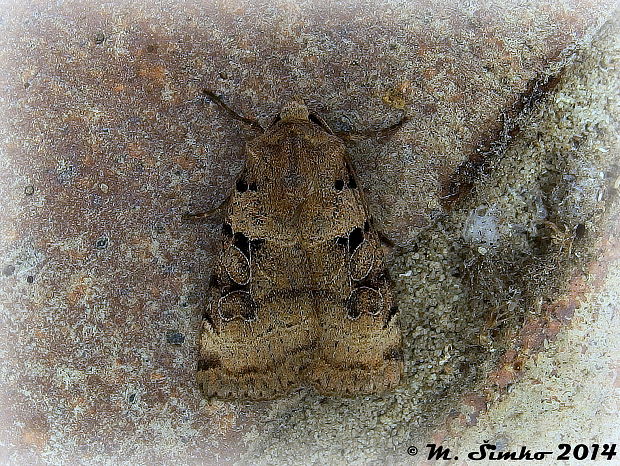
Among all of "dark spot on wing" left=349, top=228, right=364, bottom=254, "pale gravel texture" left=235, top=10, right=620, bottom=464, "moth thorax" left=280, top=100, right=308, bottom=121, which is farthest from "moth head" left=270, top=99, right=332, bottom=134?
"pale gravel texture" left=235, top=10, right=620, bottom=464

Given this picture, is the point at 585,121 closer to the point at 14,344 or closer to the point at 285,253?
the point at 285,253

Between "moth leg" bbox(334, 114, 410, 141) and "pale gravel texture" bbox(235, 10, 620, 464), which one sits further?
"moth leg" bbox(334, 114, 410, 141)

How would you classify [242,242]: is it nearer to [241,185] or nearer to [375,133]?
[241,185]

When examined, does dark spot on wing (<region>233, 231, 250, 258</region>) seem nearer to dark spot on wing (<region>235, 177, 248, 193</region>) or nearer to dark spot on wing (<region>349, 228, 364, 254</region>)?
dark spot on wing (<region>235, 177, 248, 193</region>)

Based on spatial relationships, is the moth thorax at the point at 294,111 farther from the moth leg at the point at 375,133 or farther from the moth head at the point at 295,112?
the moth leg at the point at 375,133

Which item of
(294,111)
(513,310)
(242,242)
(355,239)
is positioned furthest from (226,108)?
(513,310)

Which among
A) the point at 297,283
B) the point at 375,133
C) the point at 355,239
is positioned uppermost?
the point at 375,133
